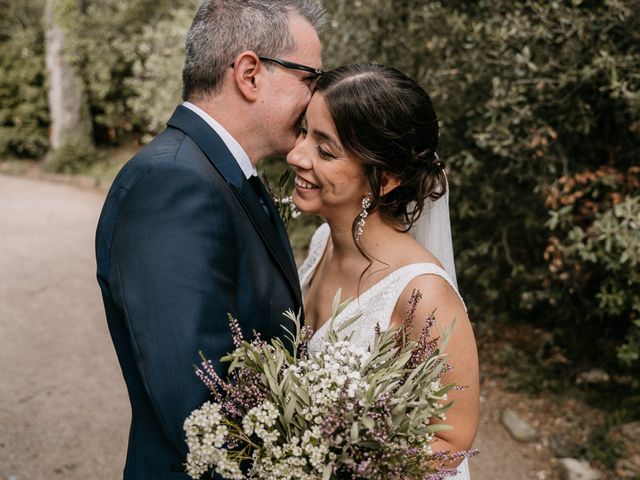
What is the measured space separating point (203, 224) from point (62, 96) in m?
15.6

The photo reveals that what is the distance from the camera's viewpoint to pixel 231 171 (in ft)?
6.48

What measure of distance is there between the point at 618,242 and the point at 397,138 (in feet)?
7.39

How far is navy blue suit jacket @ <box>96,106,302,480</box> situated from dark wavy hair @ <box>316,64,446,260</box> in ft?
1.80

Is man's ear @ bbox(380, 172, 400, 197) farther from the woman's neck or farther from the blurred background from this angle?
the blurred background

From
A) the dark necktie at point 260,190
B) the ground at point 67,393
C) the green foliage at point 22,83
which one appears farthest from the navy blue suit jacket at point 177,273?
A: the green foliage at point 22,83

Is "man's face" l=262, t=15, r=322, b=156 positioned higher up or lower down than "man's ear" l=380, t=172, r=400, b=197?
higher up

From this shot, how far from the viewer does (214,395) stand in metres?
1.69

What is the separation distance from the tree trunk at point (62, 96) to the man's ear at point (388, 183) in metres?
14.7

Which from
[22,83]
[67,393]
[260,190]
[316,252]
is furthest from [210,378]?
[22,83]

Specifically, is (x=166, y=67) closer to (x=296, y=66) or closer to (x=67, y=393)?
(x=67, y=393)

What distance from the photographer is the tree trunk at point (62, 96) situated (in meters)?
15.3

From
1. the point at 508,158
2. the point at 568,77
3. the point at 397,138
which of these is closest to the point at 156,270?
the point at 397,138

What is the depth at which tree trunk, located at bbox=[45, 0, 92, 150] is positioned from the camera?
15.3 m

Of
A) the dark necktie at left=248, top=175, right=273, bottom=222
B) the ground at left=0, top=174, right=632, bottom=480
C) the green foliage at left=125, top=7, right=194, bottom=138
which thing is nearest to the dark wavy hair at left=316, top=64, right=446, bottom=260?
the dark necktie at left=248, top=175, right=273, bottom=222
